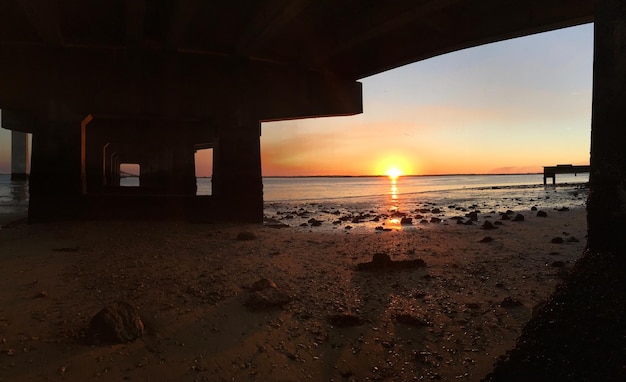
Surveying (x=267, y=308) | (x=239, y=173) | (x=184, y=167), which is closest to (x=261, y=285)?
(x=267, y=308)

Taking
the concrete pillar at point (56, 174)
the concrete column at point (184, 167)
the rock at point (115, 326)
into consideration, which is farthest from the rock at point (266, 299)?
the concrete column at point (184, 167)

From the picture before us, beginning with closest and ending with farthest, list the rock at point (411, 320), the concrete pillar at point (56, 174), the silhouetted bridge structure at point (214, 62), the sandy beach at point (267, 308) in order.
Answer: 1. the sandy beach at point (267, 308)
2. the rock at point (411, 320)
3. the silhouetted bridge structure at point (214, 62)
4. the concrete pillar at point (56, 174)

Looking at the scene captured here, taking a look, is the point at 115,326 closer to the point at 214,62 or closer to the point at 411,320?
the point at 411,320

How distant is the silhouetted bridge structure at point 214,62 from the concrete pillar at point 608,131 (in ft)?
18.3

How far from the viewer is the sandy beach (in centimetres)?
326

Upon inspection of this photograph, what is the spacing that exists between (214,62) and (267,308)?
9597 mm

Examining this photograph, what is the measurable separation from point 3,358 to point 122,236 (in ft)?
21.1

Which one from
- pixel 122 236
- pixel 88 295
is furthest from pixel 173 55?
pixel 88 295

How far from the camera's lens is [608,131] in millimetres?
2832

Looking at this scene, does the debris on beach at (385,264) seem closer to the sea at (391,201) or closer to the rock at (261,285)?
the rock at (261,285)

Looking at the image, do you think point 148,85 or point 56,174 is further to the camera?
point 148,85

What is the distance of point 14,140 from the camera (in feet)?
209

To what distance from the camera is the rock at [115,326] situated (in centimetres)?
345

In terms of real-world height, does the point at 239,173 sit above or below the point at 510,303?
above
